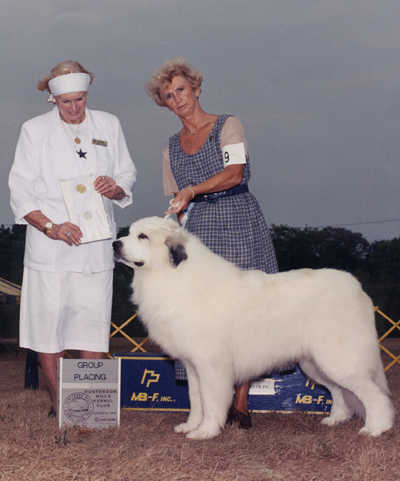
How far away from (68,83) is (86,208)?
0.94 metres

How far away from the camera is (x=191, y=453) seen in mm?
3803

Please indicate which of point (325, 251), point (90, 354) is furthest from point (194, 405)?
point (325, 251)

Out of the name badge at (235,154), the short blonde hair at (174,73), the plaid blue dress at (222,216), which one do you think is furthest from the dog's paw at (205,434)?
the short blonde hair at (174,73)

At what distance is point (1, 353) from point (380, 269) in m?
17.7

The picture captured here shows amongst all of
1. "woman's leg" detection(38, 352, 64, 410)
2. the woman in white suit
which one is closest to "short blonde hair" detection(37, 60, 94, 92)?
the woman in white suit

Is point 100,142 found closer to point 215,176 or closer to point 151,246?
point 215,176

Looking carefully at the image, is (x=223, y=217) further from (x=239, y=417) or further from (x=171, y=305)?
(x=239, y=417)

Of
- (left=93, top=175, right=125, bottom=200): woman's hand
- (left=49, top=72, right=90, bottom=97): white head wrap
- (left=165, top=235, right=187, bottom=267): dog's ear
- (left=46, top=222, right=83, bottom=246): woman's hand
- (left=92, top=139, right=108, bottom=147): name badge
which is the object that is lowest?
(left=165, top=235, right=187, bottom=267): dog's ear

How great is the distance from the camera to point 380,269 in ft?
88.3

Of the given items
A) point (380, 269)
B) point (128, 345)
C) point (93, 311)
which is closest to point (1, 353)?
point (128, 345)

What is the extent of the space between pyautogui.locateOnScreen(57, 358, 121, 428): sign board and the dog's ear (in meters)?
0.97

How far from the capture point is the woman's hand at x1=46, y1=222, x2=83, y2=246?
4.54 m

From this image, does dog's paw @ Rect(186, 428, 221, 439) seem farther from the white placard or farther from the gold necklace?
the gold necklace

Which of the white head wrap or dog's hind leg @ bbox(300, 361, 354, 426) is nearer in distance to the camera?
the white head wrap
